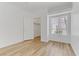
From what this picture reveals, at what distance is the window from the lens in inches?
190

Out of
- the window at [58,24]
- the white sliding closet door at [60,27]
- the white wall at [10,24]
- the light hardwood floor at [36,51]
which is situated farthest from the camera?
the window at [58,24]

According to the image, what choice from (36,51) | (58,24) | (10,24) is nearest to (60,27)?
(58,24)

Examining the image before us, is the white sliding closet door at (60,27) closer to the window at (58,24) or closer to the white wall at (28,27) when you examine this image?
the window at (58,24)

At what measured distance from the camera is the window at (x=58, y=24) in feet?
15.8

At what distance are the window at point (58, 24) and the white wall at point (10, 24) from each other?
192 cm

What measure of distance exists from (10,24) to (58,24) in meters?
2.82

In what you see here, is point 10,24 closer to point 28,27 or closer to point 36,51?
point 28,27

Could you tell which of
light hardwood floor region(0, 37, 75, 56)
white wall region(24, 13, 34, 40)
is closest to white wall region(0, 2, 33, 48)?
white wall region(24, 13, 34, 40)

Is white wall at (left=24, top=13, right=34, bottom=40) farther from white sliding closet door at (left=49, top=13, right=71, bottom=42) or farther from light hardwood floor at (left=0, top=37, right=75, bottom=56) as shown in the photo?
light hardwood floor at (left=0, top=37, right=75, bottom=56)

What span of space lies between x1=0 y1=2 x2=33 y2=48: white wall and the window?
6.30ft

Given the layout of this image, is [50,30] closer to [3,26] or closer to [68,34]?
[68,34]

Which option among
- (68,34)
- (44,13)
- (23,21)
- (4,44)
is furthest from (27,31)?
→ (68,34)

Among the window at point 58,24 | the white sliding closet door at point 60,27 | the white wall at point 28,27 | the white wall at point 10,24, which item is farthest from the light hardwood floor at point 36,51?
the white wall at point 28,27

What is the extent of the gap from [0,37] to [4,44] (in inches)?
16.6
